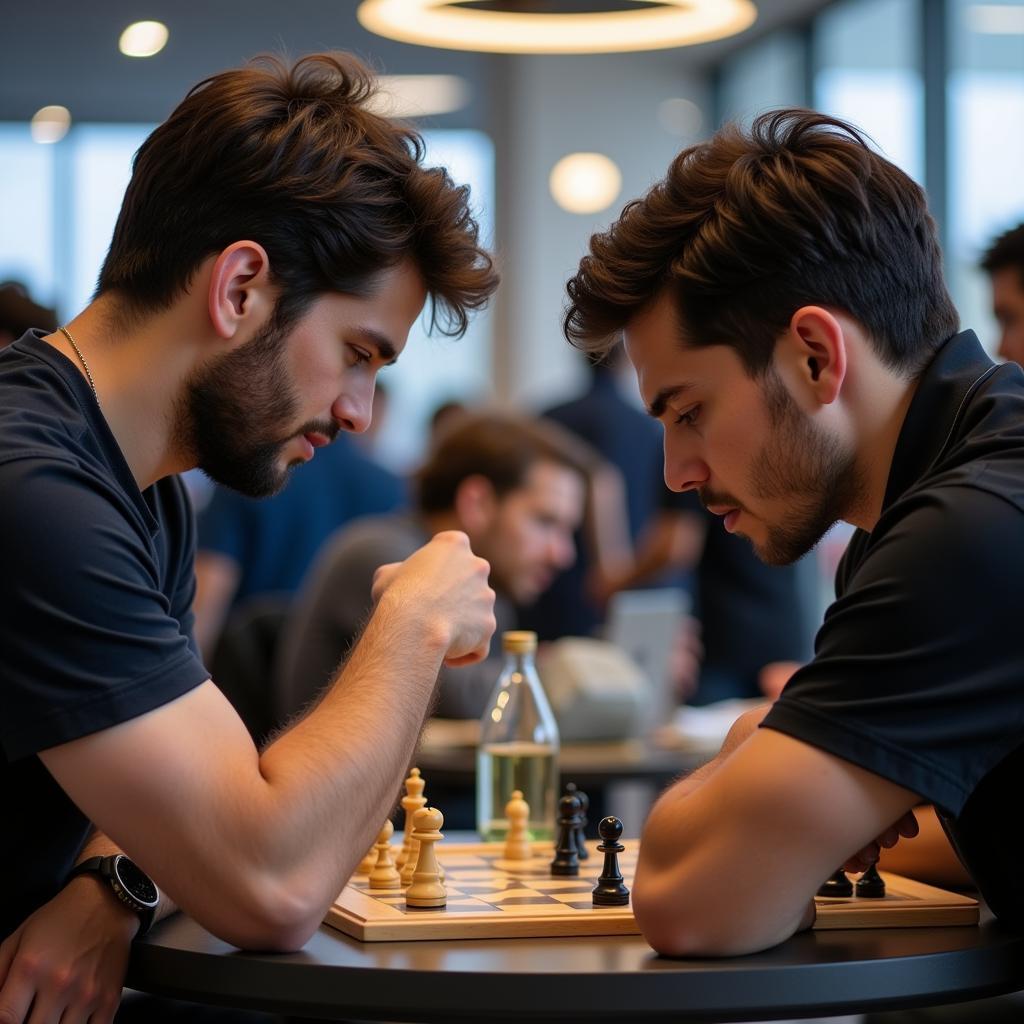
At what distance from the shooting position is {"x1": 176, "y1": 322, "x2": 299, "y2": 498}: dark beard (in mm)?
1827

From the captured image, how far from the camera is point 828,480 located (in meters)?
1.73

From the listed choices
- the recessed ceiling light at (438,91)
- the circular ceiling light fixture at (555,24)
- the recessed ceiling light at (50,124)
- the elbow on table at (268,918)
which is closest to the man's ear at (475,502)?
the circular ceiling light fixture at (555,24)

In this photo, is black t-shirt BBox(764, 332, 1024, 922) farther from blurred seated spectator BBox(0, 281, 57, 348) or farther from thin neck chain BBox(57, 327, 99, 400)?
blurred seated spectator BBox(0, 281, 57, 348)

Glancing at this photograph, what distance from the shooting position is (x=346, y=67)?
6.57 ft

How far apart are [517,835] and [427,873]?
0.36 metres

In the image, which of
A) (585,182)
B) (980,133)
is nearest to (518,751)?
(980,133)

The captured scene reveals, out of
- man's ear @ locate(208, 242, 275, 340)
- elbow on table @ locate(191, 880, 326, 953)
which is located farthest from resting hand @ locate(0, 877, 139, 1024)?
man's ear @ locate(208, 242, 275, 340)

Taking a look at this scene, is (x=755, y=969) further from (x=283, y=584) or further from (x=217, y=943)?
(x=283, y=584)

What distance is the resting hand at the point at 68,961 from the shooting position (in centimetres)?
152

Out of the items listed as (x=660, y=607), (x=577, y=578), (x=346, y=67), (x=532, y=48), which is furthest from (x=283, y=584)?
(x=346, y=67)

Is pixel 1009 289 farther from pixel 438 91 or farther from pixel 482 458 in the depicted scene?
pixel 438 91

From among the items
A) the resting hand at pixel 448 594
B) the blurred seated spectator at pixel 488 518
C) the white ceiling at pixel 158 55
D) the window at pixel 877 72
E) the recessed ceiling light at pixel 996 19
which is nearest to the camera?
the resting hand at pixel 448 594

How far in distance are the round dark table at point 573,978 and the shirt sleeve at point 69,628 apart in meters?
0.24

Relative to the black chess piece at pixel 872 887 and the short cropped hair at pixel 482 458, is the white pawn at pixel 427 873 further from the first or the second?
the short cropped hair at pixel 482 458
